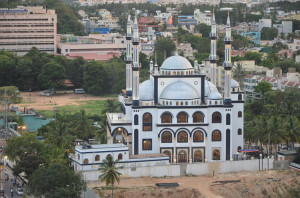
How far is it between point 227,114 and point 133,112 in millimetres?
7372

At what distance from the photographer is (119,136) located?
209 ft

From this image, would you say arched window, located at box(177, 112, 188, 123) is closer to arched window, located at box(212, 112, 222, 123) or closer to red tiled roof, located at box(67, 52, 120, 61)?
arched window, located at box(212, 112, 222, 123)

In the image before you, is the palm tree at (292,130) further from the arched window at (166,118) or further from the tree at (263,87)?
the tree at (263,87)

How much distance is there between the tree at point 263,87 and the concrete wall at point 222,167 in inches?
1339

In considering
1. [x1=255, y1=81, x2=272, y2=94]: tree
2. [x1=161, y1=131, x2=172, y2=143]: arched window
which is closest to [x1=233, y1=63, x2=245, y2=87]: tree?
[x1=255, y1=81, x2=272, y2=94]: tree

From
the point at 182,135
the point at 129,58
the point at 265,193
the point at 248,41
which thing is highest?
the point at 248,41

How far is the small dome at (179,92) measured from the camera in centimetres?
6009

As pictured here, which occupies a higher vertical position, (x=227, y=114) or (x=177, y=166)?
(x=227, y=114)

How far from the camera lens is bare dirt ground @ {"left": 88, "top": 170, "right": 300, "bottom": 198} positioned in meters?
52.9

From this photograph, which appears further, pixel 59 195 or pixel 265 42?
pixel 265 42

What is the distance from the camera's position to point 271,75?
334ft

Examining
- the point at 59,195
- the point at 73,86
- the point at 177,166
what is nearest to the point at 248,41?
the point at 73,86

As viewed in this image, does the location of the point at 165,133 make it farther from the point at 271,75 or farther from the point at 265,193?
the point at 271,75

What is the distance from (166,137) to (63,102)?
139 feet
